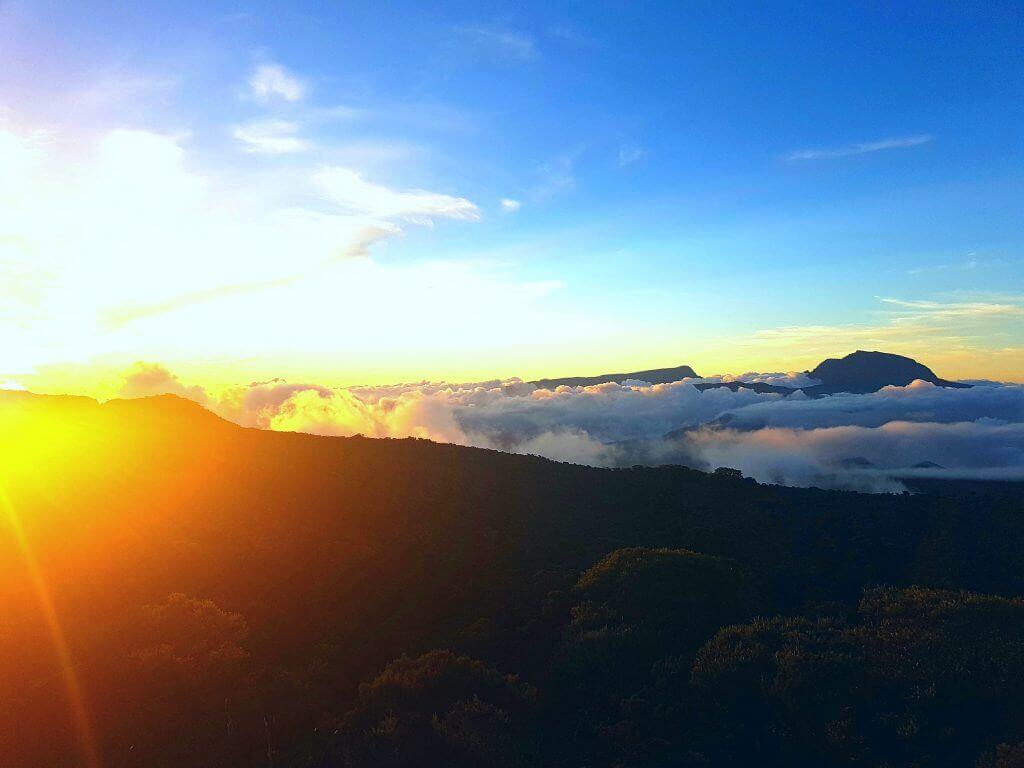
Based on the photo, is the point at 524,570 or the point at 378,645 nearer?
the point at 378,645

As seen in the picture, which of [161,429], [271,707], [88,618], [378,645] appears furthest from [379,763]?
[161,429]

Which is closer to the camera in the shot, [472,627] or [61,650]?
[61,650]

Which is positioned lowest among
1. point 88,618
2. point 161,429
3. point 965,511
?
point 965,511

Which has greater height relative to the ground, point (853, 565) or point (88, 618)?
point (88, 618)

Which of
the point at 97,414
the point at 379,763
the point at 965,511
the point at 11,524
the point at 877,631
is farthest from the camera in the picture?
the point at 97,414

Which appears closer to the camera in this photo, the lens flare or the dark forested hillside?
the dark forested hillside

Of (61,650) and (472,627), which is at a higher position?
(61,650)

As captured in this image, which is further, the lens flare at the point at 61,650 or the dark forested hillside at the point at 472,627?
the lens flare at the point at 61,650

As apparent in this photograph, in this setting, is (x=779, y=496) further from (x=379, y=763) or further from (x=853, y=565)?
(x=379, y=763)
